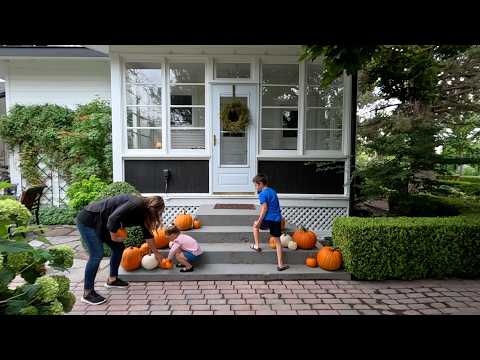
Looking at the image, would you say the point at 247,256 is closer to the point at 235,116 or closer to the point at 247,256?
the point at 247,256

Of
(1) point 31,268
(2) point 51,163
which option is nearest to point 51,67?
(2) point 51,163

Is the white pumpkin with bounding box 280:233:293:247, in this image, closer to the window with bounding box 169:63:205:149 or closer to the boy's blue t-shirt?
the boy's blue t-shirt

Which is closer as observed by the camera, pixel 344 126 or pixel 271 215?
pixel 271 215

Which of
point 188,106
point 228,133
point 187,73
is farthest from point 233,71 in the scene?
point 228,133

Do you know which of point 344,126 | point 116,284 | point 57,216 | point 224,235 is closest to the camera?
point 116,284

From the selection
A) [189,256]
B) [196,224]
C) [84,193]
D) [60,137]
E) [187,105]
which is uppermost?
[187,105]

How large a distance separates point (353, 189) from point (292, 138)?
5.92ft

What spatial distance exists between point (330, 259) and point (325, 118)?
12.8 feet

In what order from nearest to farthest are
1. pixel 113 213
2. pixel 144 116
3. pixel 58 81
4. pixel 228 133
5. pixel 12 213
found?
pixel 12 213 < pixel 113 213 < pixel 228 133 < pixel 144 116 < pixel 58 81

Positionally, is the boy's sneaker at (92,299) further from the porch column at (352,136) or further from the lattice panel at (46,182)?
the lattice panel at (46,182)

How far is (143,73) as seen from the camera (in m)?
7.69

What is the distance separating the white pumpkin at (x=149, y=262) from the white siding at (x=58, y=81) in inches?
239

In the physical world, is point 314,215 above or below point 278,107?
below
